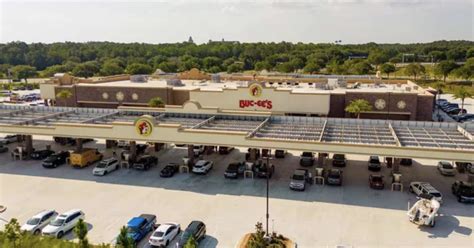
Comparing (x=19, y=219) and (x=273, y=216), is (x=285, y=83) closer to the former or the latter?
(x=273, y=216)

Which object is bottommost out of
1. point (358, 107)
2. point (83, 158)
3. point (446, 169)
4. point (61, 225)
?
point (61, 225)

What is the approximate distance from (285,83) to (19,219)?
37360 millimetres

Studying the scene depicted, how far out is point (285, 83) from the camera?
178ft

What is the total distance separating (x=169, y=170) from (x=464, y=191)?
814 inches

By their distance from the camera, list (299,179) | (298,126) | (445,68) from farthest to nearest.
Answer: (445,68)
(298,126)
(299,179)

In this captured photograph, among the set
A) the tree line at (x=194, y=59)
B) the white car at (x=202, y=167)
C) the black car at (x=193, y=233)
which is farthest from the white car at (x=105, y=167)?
the tree line at (x=194, y=59)

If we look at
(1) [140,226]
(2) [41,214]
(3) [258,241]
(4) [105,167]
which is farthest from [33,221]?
(3) [258,241]

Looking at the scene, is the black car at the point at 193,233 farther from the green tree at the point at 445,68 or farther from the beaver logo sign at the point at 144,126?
the green tree at the point at 445,68

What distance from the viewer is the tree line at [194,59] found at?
309 feet

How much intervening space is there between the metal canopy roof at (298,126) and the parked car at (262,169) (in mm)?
2674

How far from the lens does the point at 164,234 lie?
831 inches

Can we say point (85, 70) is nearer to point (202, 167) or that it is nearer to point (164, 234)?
point (202, 167)

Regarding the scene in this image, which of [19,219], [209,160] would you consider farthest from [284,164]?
[19,219]

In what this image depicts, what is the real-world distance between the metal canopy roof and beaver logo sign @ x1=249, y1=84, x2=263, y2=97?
9363 mm
